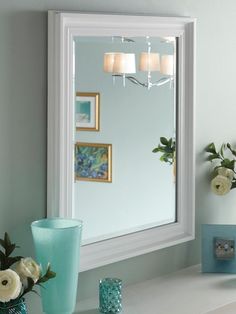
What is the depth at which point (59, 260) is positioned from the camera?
2285 millimetres

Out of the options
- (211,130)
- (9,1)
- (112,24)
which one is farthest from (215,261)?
(9,1)

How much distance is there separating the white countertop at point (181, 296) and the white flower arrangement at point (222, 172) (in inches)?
13.2

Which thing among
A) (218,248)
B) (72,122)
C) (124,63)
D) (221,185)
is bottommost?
(218,248)

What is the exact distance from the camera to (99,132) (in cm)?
254

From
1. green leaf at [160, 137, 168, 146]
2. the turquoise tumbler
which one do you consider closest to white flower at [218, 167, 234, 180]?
green leaf at [160, 137, 168, 146]

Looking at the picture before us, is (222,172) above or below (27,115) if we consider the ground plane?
below

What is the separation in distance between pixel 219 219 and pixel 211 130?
1.23ft

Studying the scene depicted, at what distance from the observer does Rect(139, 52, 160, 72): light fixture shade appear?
8.79 feet

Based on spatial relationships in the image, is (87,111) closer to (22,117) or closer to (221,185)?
(22,117)

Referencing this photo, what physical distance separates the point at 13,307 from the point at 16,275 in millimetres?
102

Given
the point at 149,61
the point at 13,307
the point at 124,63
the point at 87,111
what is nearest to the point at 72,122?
the point at 87,111

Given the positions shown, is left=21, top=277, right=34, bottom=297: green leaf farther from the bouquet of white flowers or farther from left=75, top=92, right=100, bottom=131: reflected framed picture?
left=75, top=92, right=100, bottom=131: reflected framed picture

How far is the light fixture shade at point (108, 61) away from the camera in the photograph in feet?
8.31

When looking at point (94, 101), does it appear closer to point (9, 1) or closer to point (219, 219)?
point (9, 1)
